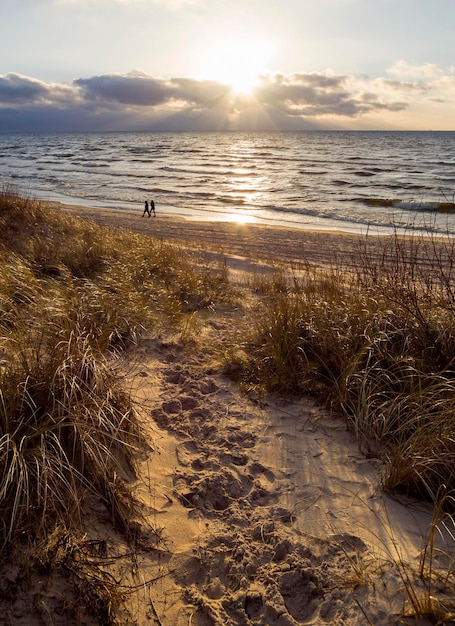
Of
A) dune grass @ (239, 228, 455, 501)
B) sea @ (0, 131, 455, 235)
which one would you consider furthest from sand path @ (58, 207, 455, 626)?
sea @ (0, 131, 455, 235)

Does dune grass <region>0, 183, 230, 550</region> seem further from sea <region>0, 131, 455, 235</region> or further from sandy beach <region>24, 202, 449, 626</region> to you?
sea <region>0, 131, 455, 235</region>

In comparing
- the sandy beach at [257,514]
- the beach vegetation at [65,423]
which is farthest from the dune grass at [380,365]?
the beach vegetation at [65,423]

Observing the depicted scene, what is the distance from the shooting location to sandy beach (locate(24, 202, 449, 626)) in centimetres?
212

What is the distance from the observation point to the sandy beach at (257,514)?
83.4 inches

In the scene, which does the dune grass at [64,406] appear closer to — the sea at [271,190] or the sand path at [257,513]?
the sand path at [257,513]

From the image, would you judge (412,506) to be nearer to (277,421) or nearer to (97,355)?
(277,421)

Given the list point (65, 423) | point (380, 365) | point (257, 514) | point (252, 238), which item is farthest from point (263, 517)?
point (252, 238)

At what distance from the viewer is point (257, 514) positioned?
8.82 feet

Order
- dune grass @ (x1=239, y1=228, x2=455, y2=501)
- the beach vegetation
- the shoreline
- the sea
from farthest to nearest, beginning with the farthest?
the sea
the shoreline
dune grass @ (x1=239, y1=228, x2=455, y2=501)
the beach vegetation

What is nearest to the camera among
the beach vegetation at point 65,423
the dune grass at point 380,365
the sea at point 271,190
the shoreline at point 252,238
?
the beach vegetation at point 65,423

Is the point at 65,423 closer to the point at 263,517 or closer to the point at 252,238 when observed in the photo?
the point at 263,517

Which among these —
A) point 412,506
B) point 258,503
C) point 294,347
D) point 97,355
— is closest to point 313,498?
point 258,503

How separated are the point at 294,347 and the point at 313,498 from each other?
1.59 metres

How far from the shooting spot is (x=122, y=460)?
284 cm
